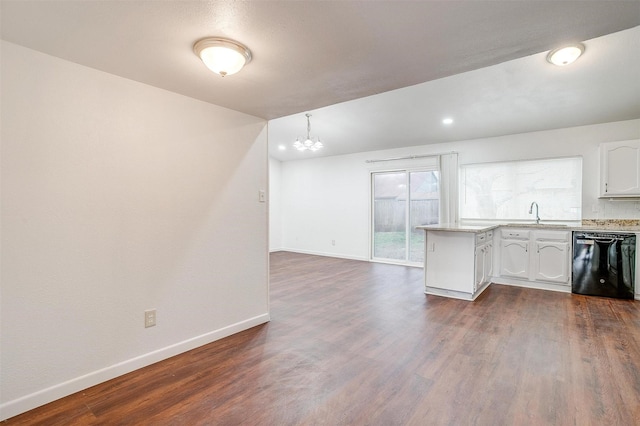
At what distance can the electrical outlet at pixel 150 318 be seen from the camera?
2.42 m

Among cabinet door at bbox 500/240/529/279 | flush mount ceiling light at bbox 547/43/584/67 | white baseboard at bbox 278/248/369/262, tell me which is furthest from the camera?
white baseboard at bbox 278/248/369/262

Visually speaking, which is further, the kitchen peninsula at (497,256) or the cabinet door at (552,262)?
the cabinet door at (552,262)

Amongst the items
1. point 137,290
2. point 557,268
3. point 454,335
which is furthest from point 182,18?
point 557,268

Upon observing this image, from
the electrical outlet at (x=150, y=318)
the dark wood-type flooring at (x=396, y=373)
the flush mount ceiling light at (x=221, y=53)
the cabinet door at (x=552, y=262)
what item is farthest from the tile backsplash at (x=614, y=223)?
the electrical outlet at (x=150, y=318)

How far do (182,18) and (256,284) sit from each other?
95.6 inches

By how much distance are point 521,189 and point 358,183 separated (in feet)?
10.3

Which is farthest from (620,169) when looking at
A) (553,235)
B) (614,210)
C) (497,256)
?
(497,256)

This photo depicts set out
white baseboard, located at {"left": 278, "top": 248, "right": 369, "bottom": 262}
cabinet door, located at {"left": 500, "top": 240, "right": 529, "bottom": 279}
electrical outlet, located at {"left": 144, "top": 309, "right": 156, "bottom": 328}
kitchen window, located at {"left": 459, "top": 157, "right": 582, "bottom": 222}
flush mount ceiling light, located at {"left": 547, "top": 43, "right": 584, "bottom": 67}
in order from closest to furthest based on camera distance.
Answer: electrical outlet, located at {"left": 144, "top": 309, "right": 156, "bottom": 328} < flush mount ceiling light, located at {"left": 547, "top": 43, "right": 584, "bottom": 67} < cabinet door, located at {"left": 500, "top": 240, "right": 529, "bottom": 279} < kitchen window, located at {"left": 459, "top": 157, "right": 582, "bottom": 222} < white baseboard, located at {"left": 278, "top": 248, "right": 369, "bottom": 262}

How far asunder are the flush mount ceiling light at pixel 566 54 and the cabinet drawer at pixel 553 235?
8.04 ft

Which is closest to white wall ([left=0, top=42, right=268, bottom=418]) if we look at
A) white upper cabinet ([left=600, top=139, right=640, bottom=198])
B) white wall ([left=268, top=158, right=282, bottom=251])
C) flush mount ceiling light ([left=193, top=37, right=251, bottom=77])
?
flush mount ceiling light ([left=193, top=37, right=251, bottom=77])

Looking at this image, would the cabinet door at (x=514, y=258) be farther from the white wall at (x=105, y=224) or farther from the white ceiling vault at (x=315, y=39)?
the white wall at (x=105, y=224)

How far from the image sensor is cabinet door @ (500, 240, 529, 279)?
473 cm

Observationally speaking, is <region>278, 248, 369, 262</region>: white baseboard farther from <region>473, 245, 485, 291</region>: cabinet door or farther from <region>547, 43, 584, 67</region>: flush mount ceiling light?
<region>547, 43, 584, 67</region>: flush mount ceiling light

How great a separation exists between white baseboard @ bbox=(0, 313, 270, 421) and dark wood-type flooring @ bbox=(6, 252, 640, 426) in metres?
0.05
